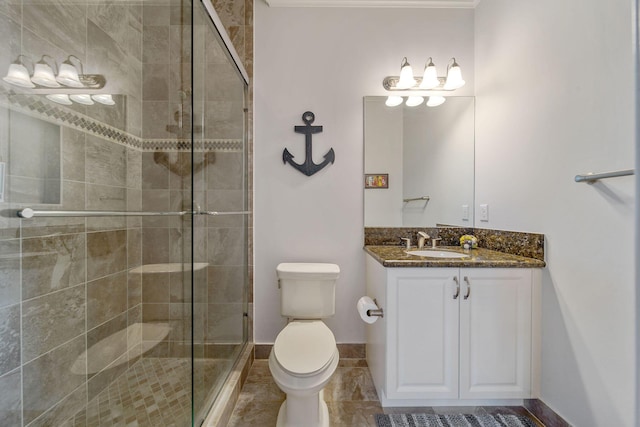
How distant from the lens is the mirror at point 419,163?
2.15 meters

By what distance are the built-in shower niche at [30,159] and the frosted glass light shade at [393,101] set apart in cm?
190

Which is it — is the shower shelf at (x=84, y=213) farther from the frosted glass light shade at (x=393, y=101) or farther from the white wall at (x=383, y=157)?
the frosted glass light shade at (x=393, y=101)

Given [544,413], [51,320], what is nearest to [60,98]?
[51,320]

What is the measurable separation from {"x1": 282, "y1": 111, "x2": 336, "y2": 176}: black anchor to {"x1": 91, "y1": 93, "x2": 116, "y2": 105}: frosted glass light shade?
1.04 m

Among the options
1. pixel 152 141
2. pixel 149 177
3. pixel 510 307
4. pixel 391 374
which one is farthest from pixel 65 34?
pixel 510 307

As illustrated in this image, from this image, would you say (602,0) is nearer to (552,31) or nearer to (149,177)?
(552,31)

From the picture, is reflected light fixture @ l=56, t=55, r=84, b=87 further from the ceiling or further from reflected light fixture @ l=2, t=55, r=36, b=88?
the ceiling

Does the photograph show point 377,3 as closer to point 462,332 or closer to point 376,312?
point 376,312

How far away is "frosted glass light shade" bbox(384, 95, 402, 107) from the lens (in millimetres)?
2148

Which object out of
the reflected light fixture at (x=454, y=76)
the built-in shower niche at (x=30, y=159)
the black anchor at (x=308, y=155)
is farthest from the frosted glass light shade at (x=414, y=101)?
the built-in shower niche at (x=30, y=159)

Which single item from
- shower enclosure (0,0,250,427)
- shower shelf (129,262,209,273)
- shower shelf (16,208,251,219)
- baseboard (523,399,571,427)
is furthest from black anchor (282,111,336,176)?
baseboard (523,399,571,427)

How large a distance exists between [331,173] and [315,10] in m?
1.19

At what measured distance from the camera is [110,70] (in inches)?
55.9

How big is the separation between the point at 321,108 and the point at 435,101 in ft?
2.74
